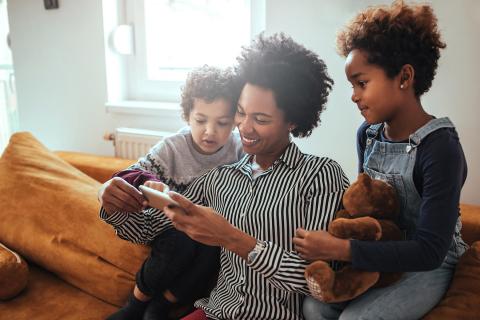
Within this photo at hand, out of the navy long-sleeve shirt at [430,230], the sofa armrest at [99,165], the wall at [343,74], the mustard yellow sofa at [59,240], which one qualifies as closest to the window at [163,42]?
the sofa armrest at [99,165]

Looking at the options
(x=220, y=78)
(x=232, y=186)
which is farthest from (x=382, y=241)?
(x=220, y=78)

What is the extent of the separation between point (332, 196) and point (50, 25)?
2210mm

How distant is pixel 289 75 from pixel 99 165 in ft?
4.14

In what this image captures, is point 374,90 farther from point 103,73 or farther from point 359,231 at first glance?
point 103,73

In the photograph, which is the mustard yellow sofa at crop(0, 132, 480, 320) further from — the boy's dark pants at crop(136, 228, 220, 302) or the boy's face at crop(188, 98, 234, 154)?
the boy's face at crop(188, 98, 234, 154)

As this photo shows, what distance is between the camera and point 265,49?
120cm

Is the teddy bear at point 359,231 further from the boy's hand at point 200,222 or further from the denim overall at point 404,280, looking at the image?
the boy's hand at point 200,222

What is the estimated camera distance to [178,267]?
1.36m

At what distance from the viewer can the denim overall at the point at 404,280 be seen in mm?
1056

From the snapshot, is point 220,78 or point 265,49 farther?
point 220,78

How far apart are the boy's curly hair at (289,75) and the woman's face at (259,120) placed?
0.02 meters

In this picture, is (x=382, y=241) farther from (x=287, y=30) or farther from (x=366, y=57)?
(x=287, y=30)

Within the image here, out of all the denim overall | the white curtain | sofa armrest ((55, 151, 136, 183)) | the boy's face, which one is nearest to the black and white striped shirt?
the denim overall

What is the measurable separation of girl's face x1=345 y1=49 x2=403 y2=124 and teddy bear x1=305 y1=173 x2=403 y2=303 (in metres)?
→ 0.18
